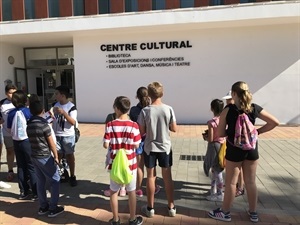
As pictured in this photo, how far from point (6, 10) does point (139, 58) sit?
7.00m

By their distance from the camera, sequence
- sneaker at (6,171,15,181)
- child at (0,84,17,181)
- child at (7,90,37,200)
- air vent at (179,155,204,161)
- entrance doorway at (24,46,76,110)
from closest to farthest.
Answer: child at (7,90,37,200)
child at (0,84,17,181)
sneaker at (6,171,15,181)
air vent at (179,155,204,161)
entrance doorway at (24,46,76,110)

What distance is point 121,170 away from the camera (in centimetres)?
332

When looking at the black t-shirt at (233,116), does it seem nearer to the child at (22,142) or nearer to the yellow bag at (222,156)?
the yellow bag at (222,156)

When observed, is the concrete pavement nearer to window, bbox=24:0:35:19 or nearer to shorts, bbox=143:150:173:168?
shorts, bbox=143:150:173:168

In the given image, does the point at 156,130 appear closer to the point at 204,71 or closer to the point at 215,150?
the point at 215,150

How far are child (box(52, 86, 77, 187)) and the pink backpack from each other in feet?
8.50

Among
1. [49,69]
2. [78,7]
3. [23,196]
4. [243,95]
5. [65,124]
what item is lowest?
[23,196]

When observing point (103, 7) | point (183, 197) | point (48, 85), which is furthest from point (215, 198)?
point (48, 85)

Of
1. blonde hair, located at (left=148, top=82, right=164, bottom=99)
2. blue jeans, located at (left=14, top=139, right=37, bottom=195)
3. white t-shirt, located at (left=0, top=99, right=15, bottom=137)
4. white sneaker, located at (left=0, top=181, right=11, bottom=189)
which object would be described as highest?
blonde hair, located at (left=148, top=82, right=164, bottom=99)

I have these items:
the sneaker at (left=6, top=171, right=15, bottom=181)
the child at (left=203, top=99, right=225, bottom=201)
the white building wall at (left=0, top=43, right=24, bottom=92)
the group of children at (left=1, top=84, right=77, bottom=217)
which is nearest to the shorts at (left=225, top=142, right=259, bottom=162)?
the child at (left=203, top=99, right=225, bottom=201)

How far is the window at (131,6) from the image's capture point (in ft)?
40.7

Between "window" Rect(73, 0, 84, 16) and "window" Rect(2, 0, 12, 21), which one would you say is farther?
"window" Rect(2, 0, 12, 21)

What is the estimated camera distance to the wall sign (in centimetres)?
1198

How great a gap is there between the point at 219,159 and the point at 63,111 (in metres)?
2.48
